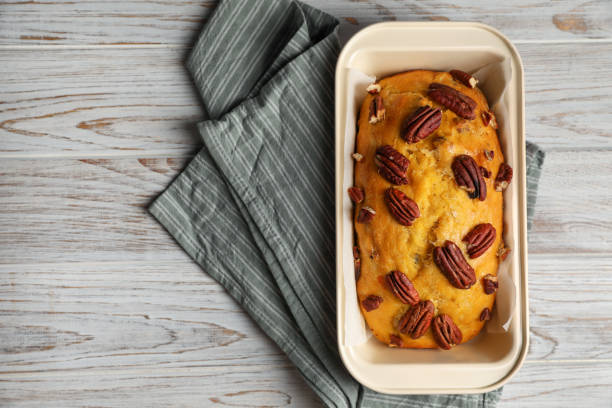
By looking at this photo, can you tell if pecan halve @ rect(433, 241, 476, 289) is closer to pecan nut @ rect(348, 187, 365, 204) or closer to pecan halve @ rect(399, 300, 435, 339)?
pecan halve @ rect(399, 300, 435, 339)

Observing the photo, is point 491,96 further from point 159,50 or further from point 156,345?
point 156,345

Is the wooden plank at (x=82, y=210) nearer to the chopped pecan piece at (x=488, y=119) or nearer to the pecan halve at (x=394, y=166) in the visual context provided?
the pecan halve at (x=394, y=166)

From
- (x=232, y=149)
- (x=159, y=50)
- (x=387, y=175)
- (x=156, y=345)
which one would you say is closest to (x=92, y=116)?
(x=159, y=50)

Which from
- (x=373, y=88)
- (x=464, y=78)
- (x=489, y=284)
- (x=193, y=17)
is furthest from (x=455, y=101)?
(x=193, y=17)

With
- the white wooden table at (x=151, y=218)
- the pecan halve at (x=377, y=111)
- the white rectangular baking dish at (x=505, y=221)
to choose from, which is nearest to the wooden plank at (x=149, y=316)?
the white wooden table at (x=151, y=218)

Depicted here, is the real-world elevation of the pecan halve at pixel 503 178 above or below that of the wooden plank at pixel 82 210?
above

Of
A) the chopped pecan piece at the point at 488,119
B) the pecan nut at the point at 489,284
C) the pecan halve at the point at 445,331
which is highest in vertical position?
the chopped pecan piece at the point at 488,119

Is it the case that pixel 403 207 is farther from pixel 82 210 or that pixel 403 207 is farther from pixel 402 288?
pixel 82 210

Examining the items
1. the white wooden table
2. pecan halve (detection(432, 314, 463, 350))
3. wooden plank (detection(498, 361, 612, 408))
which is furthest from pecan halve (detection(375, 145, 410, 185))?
wooden plank (detection(498, 361, 612, 408))
